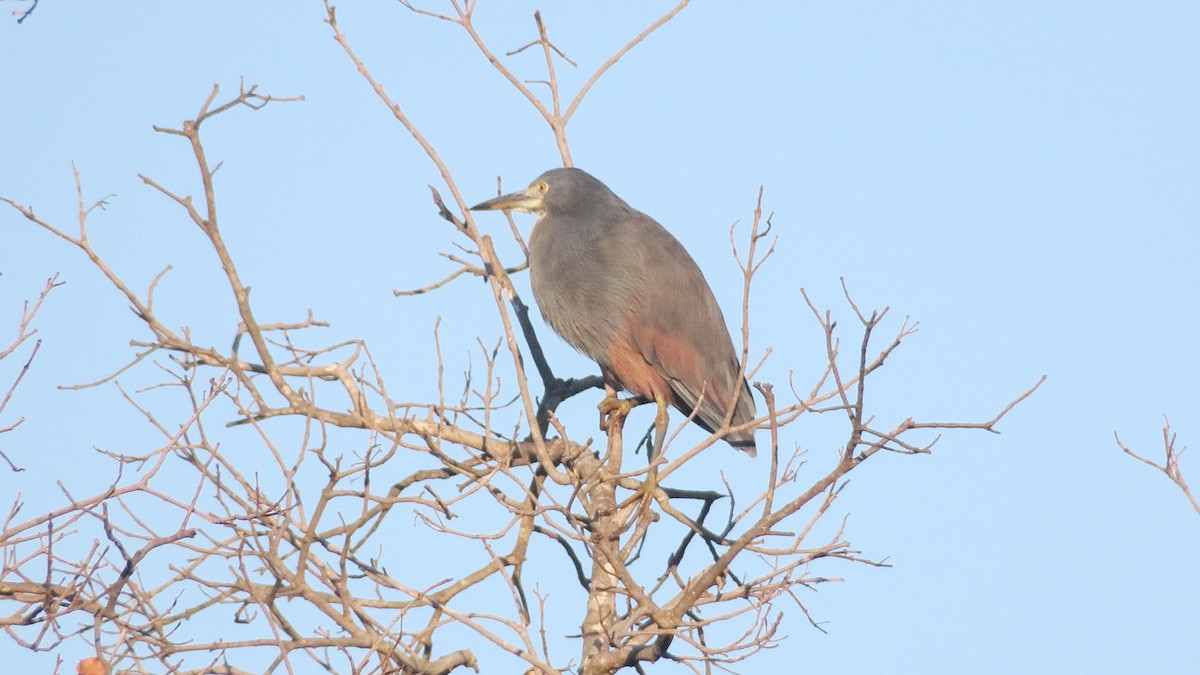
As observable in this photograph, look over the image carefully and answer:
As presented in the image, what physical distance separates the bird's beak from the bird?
13 millimetres

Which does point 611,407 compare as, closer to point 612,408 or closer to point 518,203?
point 612,408

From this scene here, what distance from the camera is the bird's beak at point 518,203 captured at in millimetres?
6527

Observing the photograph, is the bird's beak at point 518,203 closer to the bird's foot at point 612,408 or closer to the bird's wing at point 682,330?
the bird's wing at point 682,330

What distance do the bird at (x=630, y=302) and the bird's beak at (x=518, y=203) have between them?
13 millimetres

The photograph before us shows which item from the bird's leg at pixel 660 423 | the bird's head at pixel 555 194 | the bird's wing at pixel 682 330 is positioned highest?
the bird's head at pixel 555 194

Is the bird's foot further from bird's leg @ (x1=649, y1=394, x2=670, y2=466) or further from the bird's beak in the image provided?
the bird's beak

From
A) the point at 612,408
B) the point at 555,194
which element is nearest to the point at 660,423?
the point at 612,408

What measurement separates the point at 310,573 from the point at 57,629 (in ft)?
2.29

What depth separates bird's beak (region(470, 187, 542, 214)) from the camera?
21.4 ft

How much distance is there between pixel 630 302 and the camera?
598 cm

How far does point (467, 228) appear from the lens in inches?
165

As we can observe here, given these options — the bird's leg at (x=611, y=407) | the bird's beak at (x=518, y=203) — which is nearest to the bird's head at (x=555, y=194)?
the bird's beak at (x=518, y=203)

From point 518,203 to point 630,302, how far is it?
1016 millimetres

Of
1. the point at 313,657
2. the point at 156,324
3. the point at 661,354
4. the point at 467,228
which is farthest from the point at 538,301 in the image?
the point at 313,657
